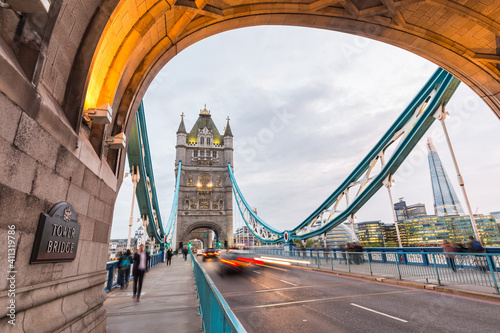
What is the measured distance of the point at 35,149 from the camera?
2.33 m

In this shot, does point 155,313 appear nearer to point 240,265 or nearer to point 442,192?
point 240,265

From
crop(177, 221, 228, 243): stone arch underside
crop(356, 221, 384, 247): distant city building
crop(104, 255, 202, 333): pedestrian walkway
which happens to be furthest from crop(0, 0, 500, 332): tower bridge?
crop(356, 221, 384, 247): distant city building

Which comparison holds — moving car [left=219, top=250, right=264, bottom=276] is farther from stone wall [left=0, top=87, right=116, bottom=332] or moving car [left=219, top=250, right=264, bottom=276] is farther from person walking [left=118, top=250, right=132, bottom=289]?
stone wall [left=0, top=87, right=116, bottom=332]

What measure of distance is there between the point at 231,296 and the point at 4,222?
7129 millimetres

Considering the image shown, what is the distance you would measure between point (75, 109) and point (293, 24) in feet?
24.6

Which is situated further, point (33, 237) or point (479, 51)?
point (479, 51)

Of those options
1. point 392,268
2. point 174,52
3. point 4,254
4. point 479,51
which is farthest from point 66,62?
point 392,268

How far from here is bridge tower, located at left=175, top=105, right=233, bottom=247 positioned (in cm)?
5500

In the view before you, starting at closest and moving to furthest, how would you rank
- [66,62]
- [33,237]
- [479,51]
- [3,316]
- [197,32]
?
[3,316] < [33,237] < [66,62] < [197,32] < [479,51]

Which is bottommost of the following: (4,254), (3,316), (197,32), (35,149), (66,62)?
(3,316)

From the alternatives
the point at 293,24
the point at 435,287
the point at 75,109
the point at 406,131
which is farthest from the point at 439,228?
the point at 75,109

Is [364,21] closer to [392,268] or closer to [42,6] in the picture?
[42,6]

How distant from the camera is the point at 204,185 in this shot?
59656 mm

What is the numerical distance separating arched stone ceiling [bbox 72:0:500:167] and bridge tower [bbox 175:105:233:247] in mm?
50316
